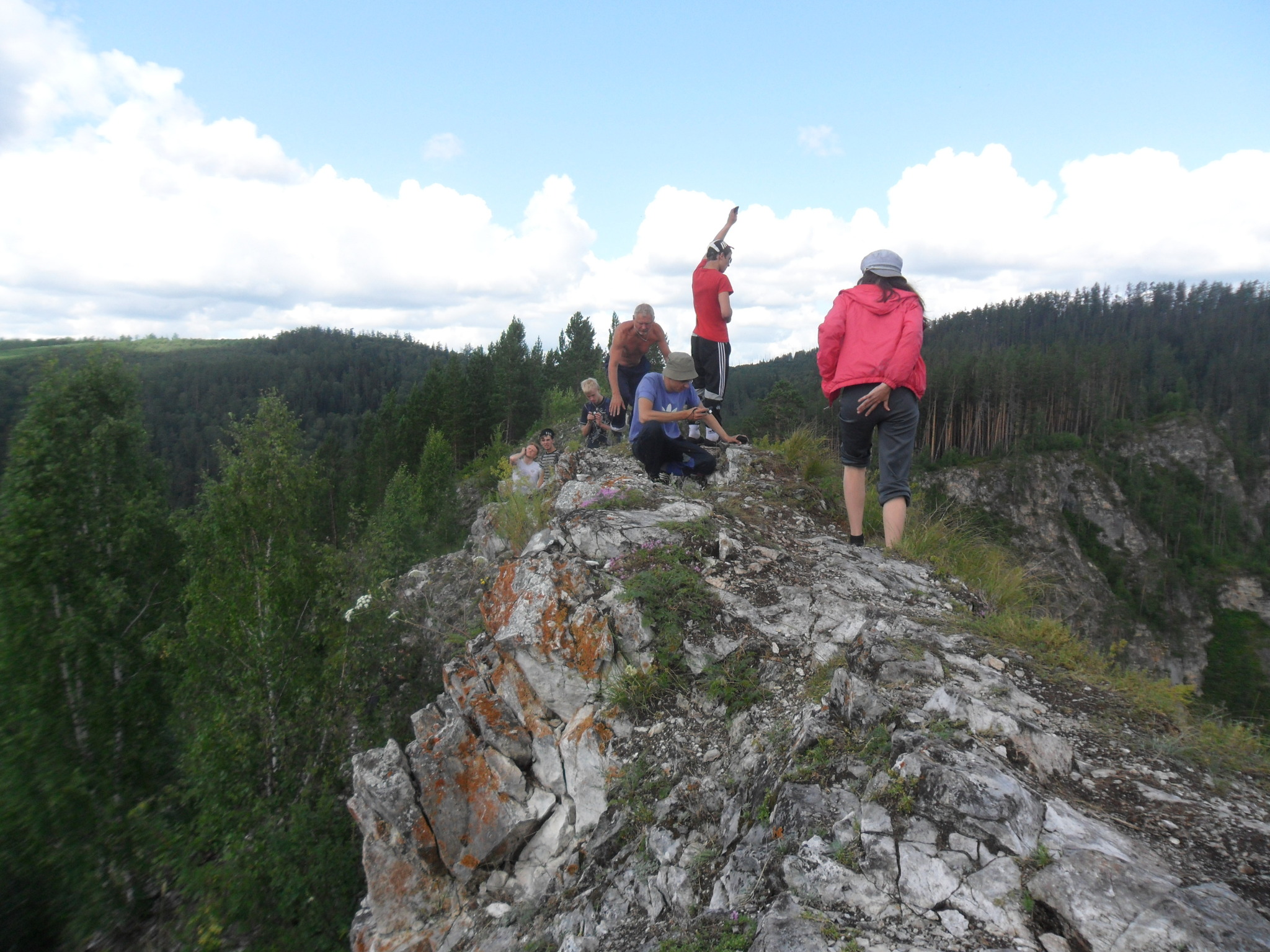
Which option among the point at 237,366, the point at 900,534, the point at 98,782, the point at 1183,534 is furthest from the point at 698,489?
the point at 237,366

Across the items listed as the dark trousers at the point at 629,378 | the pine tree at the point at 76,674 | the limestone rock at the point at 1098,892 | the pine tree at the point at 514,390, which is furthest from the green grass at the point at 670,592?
the pine tree at the point at 514,390

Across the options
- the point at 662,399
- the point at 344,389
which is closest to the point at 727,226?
the point at 662,399

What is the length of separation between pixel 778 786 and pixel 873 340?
3.23 meters

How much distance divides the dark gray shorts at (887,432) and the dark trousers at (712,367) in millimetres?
2816

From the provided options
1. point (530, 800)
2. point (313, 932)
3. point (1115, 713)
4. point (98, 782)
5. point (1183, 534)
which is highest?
point (1115, 713)

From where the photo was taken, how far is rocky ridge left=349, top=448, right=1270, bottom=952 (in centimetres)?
212

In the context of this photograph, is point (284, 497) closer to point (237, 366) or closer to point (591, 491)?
point (591, 491)

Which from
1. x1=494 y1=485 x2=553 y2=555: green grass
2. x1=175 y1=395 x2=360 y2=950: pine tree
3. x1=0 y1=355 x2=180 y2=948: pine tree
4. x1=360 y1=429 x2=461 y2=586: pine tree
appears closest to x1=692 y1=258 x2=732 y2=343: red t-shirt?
x1=494 y1=485 x2=553 y2=555: green grass

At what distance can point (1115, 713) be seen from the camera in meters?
3.10

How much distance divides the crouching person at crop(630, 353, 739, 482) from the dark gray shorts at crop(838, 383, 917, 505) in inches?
73.9

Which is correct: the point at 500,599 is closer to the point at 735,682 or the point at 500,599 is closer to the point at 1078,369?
the point at 735,682

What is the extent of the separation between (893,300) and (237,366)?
148 m

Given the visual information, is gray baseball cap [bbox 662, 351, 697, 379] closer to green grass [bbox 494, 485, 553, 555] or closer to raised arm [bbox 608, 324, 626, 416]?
raised arm [bbox 608, 324, 626, 416]

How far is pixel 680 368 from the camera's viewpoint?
264 inches
